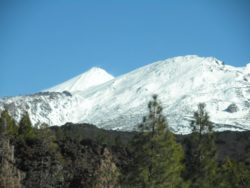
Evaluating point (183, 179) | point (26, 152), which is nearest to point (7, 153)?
point (183, 179)

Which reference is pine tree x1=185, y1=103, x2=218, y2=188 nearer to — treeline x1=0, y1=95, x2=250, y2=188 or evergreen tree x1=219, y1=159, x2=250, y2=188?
treeline x1=0, y1=95, x2=250, y2=188

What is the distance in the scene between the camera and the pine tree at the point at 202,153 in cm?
4612

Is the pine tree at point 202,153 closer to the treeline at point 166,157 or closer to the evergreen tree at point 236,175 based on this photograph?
the treeline at point 166,157

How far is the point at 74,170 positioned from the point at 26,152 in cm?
733

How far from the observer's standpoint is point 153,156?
1649 inches

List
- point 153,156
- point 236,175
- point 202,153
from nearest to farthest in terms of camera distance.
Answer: point 153,156, point 202,153, point 236,175

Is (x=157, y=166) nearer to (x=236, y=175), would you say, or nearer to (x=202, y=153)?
(x=202, y=153)

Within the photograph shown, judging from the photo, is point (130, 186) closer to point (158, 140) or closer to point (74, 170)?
point (158, 140)

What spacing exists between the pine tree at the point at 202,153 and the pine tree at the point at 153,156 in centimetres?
379

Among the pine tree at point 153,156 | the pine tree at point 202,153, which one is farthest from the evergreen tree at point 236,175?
the pine tree at point 153,156

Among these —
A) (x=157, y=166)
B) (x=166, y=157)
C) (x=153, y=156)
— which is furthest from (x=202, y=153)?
(x=153, y=156)

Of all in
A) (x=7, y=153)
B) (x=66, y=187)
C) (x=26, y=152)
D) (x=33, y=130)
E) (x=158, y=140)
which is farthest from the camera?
(x=33, y=130)

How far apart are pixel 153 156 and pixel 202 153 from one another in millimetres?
5405

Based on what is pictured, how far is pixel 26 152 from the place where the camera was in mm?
64562
